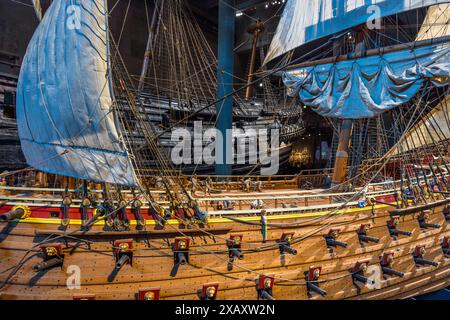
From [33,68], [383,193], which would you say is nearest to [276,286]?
[383,193]

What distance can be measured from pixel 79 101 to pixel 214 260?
316 centimetres

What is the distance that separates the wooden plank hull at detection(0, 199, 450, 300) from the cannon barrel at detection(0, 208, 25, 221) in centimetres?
16

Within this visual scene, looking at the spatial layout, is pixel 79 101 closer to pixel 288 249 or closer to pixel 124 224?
pixel 124 224

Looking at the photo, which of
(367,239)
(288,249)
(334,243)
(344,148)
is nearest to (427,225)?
(367,239)

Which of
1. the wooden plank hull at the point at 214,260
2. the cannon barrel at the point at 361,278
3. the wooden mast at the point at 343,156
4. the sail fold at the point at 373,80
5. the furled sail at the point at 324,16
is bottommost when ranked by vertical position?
the cannon barrel at the point at 361,278

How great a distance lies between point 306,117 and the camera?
20438mm

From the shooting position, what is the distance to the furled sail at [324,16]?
5.81 metres

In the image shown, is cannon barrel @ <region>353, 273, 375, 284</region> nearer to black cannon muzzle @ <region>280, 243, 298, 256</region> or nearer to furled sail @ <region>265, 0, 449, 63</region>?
black cannon muzzle @ <region>280, 243, 298, 256</region>

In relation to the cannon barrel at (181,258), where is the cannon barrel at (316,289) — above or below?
below

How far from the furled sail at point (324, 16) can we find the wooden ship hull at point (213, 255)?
4.81m

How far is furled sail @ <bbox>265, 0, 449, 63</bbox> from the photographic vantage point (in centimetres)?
581

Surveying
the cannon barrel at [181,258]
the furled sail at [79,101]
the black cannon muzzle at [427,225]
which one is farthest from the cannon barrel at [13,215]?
the black cannon muzzle at [427,225]

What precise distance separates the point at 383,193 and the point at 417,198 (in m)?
0.99

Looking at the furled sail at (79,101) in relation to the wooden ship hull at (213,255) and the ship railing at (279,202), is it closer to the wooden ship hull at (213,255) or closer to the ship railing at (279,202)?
the wooden ship hull at (213,255)
